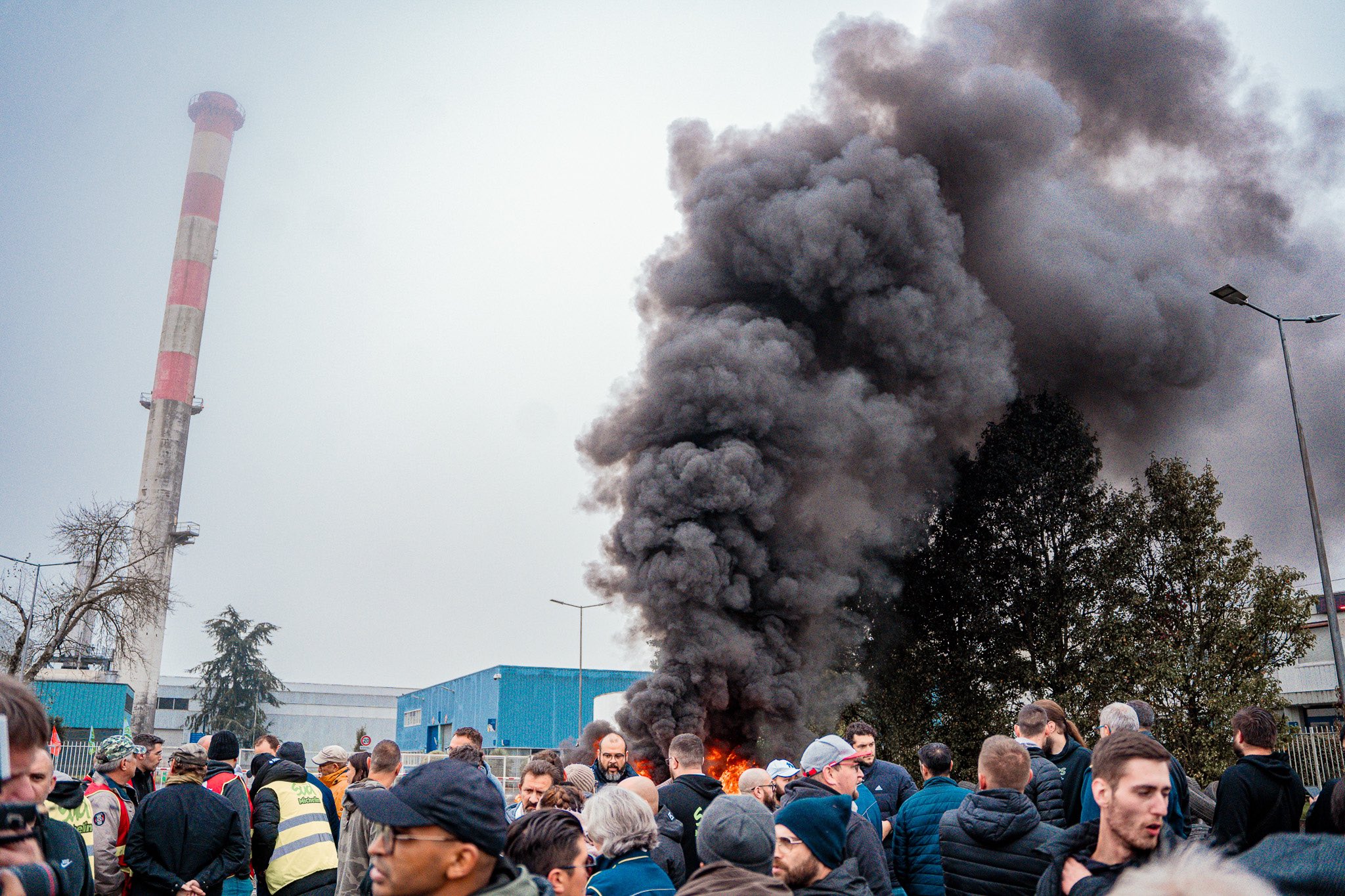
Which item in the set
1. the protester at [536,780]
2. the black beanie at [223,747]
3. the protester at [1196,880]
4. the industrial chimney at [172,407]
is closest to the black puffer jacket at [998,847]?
the protester at [536,780]

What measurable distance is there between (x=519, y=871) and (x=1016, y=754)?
9.36 ft

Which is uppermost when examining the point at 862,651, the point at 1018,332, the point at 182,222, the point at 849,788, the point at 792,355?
the point at 182,222

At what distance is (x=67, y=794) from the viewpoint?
497 centimetres

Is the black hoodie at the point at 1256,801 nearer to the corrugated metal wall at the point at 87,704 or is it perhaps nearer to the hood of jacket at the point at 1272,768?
the hood of jacket at the point at 1272,768

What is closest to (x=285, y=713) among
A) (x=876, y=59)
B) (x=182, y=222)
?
(x=182, y=222)

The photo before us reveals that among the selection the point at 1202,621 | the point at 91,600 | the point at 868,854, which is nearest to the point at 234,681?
the point at 91,600

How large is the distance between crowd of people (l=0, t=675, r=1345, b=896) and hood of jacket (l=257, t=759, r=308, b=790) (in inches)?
1.1

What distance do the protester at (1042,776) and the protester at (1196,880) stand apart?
4.39 meters

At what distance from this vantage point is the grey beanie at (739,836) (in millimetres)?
3590

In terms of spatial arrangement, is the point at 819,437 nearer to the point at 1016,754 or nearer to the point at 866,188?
the point at 866,188

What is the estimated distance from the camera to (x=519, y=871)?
2445 millimetres

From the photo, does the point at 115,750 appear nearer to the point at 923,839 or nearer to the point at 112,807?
the point at 112,807

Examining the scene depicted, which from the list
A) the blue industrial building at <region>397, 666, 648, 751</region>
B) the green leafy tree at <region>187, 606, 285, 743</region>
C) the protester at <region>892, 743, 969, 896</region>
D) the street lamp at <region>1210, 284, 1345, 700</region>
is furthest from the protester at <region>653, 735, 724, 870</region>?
the green leafy tree at <region>187, 606, 285, 743</region>

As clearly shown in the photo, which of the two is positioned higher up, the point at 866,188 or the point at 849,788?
the point at 866,188
